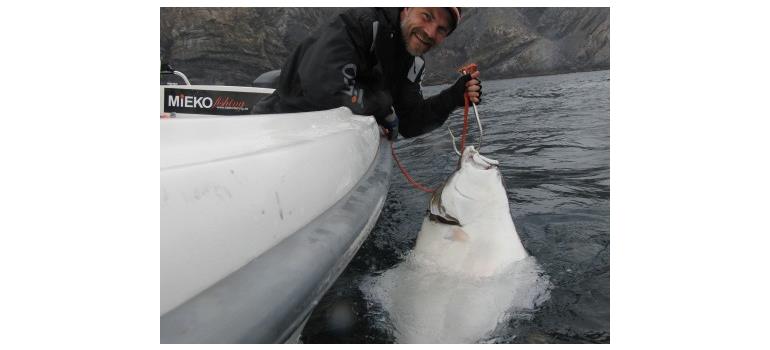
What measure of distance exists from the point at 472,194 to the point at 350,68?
3.95 feet

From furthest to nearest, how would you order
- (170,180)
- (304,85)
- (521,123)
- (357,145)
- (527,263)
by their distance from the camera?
(521,123) → (304,85) → (357,145) → (527,263) → (170,180)

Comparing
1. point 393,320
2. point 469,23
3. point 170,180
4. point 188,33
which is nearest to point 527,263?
point 393,320

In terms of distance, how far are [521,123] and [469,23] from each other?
48558mm

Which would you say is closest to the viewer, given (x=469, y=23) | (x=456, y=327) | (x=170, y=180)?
(x=170, y=180)

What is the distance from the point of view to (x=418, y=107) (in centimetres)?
382

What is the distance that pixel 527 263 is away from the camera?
2094 millimetres

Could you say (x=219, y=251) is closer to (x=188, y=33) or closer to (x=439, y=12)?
(x=439, y=12)

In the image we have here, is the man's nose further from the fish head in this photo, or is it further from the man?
the fish head

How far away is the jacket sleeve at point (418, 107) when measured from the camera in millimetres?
3688

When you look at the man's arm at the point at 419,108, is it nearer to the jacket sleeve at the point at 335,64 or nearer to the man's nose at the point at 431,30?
the man's nose at the point at 431,30

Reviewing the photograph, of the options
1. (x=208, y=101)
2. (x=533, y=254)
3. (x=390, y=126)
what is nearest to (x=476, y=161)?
(x=533, y=254)

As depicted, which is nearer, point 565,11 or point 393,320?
point 393,320

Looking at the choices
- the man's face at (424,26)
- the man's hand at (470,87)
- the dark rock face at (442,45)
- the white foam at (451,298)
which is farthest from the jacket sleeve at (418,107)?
the dark rock face at (442,45)

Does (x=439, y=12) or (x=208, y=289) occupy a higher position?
(x=439, y=12)
